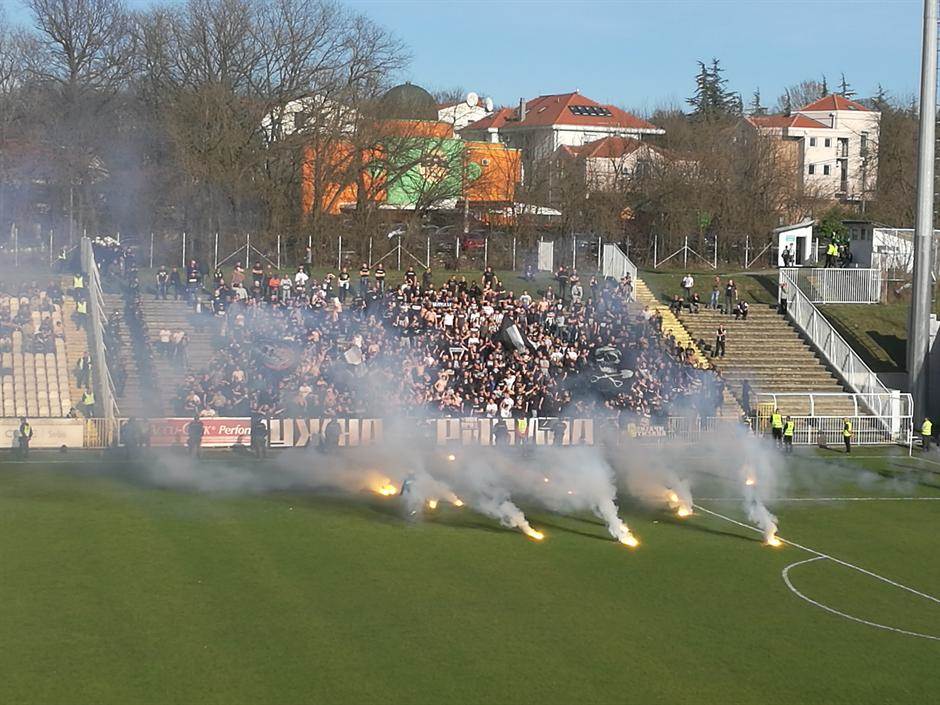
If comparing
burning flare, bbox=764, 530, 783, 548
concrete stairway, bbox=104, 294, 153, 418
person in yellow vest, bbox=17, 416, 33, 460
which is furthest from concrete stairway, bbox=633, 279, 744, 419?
person in yellow vest, bbox=17, 416, 33, 460

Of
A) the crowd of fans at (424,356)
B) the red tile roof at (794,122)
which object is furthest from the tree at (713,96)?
the crowd of fans at (424,356)

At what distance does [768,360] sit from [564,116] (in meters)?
54.7

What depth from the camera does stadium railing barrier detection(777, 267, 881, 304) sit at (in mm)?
47469

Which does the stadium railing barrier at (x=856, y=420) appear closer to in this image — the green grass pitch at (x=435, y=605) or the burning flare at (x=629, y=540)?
the green grass pitch at (x=435, y=605)

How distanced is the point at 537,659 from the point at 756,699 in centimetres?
274

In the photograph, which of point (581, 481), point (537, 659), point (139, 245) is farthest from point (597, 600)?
point (139, 245)

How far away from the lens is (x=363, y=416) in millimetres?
33312

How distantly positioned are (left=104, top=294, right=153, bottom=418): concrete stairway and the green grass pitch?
696cm

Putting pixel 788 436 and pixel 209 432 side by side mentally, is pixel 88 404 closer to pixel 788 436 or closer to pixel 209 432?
pixel 209 432

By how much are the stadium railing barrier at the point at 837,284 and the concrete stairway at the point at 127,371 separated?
2398 centimetres

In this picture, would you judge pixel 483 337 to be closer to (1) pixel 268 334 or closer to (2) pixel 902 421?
(1) pixel 268 334

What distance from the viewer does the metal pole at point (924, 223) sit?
38406mm

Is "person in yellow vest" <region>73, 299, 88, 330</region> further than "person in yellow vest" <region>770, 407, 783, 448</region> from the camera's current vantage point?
Yes

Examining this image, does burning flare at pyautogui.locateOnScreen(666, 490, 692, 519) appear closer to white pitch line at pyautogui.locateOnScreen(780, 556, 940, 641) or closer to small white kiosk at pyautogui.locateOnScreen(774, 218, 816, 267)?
white pitch line at pyautogui.locateOnScreen(780, 556, 940, 641)
